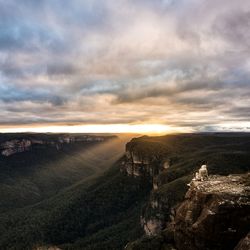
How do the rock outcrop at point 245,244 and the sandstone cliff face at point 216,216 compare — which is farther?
the sandstone cliff face at point 216,216

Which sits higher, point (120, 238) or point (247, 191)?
point (247, 191)

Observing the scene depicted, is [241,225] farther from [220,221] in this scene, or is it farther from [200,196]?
[200,196]

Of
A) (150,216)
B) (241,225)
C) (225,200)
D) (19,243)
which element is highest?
(225,200)

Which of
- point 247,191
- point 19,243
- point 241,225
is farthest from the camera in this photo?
point 19,243

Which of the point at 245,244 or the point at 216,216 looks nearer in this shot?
the point at 245,244

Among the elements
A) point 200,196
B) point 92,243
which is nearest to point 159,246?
point 200,196

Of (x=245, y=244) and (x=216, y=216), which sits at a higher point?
(x=216, y=216)

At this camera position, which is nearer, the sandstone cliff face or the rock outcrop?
the rock outcrop

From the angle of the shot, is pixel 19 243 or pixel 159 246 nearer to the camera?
pixel 159 246
